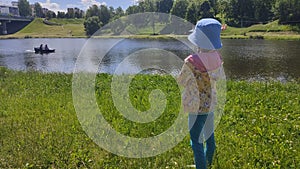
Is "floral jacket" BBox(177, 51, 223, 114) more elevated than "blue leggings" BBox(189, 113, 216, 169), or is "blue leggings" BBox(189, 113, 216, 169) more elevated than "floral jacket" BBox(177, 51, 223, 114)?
"floral jacket" BBox(177, 51, 223, 114)

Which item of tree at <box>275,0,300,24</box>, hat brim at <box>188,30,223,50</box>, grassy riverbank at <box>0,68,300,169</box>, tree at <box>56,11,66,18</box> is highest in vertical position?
tree at <box>56,11,66,18</box>

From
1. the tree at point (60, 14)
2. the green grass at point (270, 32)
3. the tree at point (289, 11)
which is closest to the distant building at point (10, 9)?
the tree at point (60, 14)

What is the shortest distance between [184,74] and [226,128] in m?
2.59

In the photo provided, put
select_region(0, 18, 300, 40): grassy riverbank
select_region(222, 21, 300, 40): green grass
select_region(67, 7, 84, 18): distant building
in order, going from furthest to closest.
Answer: select_region(67, 7, 84, 18): distant building, select_region(222, 21, 300, 40): green grass, select_region(0, 18, 300, 40): grassy riverbank

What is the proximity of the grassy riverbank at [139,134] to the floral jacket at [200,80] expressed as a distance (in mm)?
1079

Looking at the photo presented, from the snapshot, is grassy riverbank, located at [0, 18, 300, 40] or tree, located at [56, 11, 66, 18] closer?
grassy riverbank, located at [0, 18, 300, 40]

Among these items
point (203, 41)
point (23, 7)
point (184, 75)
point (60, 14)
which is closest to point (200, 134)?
point (184, 75)

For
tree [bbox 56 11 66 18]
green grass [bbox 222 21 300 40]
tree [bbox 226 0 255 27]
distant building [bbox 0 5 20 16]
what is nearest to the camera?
green grass [bbox 222 21 300 40]

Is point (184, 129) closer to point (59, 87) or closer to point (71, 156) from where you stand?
point (71, 156)

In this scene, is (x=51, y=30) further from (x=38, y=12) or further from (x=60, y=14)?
(x=38, y=12)

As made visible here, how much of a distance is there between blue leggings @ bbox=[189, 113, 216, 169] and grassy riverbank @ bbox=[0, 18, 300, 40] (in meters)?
32.0

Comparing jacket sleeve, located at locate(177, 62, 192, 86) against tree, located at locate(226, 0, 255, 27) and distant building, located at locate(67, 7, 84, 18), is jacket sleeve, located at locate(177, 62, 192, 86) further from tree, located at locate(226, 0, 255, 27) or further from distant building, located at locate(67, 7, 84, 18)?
distant building, located at locate(67, 7, 84, 18)

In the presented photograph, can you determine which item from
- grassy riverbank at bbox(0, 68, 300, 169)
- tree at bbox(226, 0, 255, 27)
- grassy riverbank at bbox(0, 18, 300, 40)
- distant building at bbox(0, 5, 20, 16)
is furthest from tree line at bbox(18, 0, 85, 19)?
grassy riverbank at bbox(0, 68, 300, 169)

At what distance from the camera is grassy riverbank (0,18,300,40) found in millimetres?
62931
